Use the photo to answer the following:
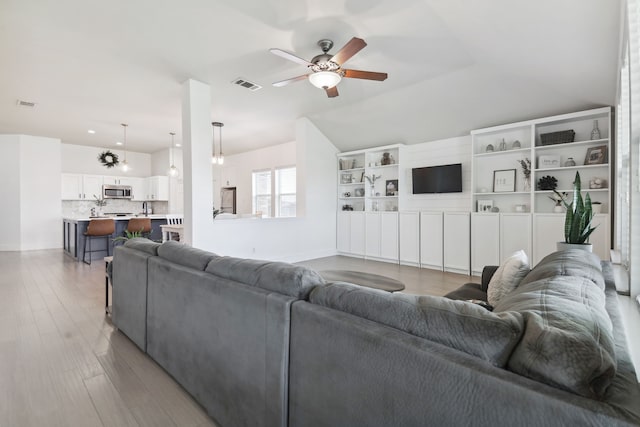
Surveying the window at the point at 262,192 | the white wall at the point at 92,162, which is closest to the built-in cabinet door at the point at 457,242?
the window at the point at 262,192

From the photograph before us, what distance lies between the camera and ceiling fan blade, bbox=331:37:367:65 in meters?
2.91

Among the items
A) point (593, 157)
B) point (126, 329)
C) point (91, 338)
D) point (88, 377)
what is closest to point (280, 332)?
point (88, 377)

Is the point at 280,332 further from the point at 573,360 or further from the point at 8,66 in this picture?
the point at 8,66

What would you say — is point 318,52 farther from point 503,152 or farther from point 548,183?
point 548,183

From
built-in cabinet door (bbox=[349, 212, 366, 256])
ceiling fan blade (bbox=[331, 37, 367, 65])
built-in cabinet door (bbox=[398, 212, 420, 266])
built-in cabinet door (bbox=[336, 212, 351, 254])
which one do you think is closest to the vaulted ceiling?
ceiling fan blade (bbox=[331, 37, 367, 65])

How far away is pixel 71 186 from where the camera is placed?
8664 mm

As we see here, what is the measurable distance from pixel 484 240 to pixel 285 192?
5284mm

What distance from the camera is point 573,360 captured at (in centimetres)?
69

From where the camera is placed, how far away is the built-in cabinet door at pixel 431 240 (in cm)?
550

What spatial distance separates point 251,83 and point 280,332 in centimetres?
432

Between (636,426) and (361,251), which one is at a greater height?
(636,426)

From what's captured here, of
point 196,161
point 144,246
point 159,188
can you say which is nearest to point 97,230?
point 196,161

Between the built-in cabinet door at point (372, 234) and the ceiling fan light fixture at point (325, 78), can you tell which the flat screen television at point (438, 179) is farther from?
the ceiling fan light fixture at point (325, 78)

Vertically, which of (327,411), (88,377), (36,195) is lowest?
(88,377)
